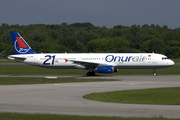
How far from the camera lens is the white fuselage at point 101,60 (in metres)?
51.7

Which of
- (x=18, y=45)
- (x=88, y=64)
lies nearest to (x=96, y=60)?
(x=88, y=64)

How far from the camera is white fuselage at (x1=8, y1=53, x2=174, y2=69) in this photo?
2035 inches

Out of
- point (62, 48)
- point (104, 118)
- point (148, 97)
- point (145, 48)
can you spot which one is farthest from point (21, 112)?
point (145, 48)

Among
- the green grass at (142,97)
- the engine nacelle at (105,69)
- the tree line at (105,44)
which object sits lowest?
the green grass at (142,97)

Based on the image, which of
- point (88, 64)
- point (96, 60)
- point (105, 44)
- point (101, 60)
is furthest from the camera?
point (105, 44)

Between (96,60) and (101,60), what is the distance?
875 mm

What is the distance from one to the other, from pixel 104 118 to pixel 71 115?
2.12 metres

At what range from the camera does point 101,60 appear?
173ft

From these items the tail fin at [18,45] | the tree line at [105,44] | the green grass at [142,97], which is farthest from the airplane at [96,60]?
the tree line at [105,44]

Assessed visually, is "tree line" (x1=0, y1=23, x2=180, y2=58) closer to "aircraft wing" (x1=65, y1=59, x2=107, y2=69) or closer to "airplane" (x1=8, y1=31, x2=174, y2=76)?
"airplane" (x1=8, y1=31, x2=174, y2=76)

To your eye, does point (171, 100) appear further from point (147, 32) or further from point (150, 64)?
point (147, 32)

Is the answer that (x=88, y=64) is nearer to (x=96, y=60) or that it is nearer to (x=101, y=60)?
(x=96, y=60)

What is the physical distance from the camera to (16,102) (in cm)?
2316

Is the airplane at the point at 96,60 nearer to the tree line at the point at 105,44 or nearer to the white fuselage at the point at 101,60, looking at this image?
the white fuselage at the point at 101,60
